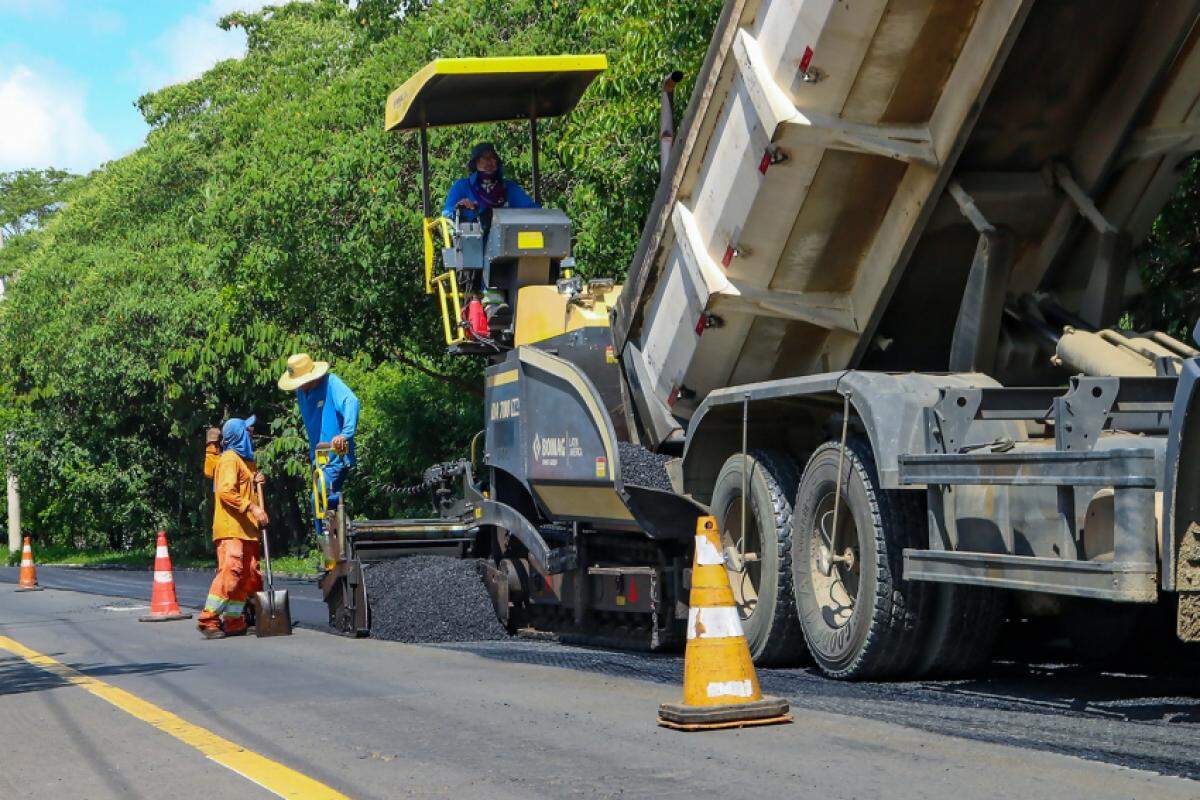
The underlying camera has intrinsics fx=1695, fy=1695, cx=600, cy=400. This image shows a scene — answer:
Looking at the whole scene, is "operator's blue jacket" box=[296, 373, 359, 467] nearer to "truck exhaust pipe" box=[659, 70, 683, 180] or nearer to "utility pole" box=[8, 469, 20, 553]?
"truck exhaust pipe" box=[659, 70, 683, 180]

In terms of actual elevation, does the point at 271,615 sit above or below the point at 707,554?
below

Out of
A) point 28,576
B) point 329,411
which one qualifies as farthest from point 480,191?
point 28,576

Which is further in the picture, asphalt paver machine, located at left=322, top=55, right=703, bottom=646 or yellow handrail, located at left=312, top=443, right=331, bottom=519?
yellow handrail, located at left=312, top=443, right=331, bottom=519

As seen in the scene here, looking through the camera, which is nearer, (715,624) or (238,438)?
(715,624)

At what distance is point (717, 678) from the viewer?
21.3ft

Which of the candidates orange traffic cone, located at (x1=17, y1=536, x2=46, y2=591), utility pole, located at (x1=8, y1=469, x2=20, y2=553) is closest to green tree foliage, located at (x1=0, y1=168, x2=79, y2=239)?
utility pole, located at (x1=8, y1=469, x2=20, y2=553)

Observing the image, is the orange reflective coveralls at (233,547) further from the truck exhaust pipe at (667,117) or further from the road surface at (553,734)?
the truck exhaust pipe at (667,117)

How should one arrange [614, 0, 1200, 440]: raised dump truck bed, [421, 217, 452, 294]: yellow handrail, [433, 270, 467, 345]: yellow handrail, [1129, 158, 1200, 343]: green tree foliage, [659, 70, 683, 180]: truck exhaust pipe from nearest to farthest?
[614, 0, 1200, 440]: raised dump truck bed < [1129, 158, 1200, 343]: green tree foliage < [659, 70, 683, 180]: truck exhaust pipe < [433, 270, 467, 345]: yellow handrail < [421, 217, 452, 294]: yellow handrail

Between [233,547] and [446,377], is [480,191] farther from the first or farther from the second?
[446,377]

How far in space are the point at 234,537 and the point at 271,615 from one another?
963 millimetres

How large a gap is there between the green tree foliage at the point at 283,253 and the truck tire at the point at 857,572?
6.45m

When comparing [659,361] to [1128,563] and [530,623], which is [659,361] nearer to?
[530,623]

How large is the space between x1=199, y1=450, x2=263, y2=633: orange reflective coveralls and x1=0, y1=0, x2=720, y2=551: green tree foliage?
174 inches

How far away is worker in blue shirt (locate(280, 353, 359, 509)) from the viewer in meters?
12.4
